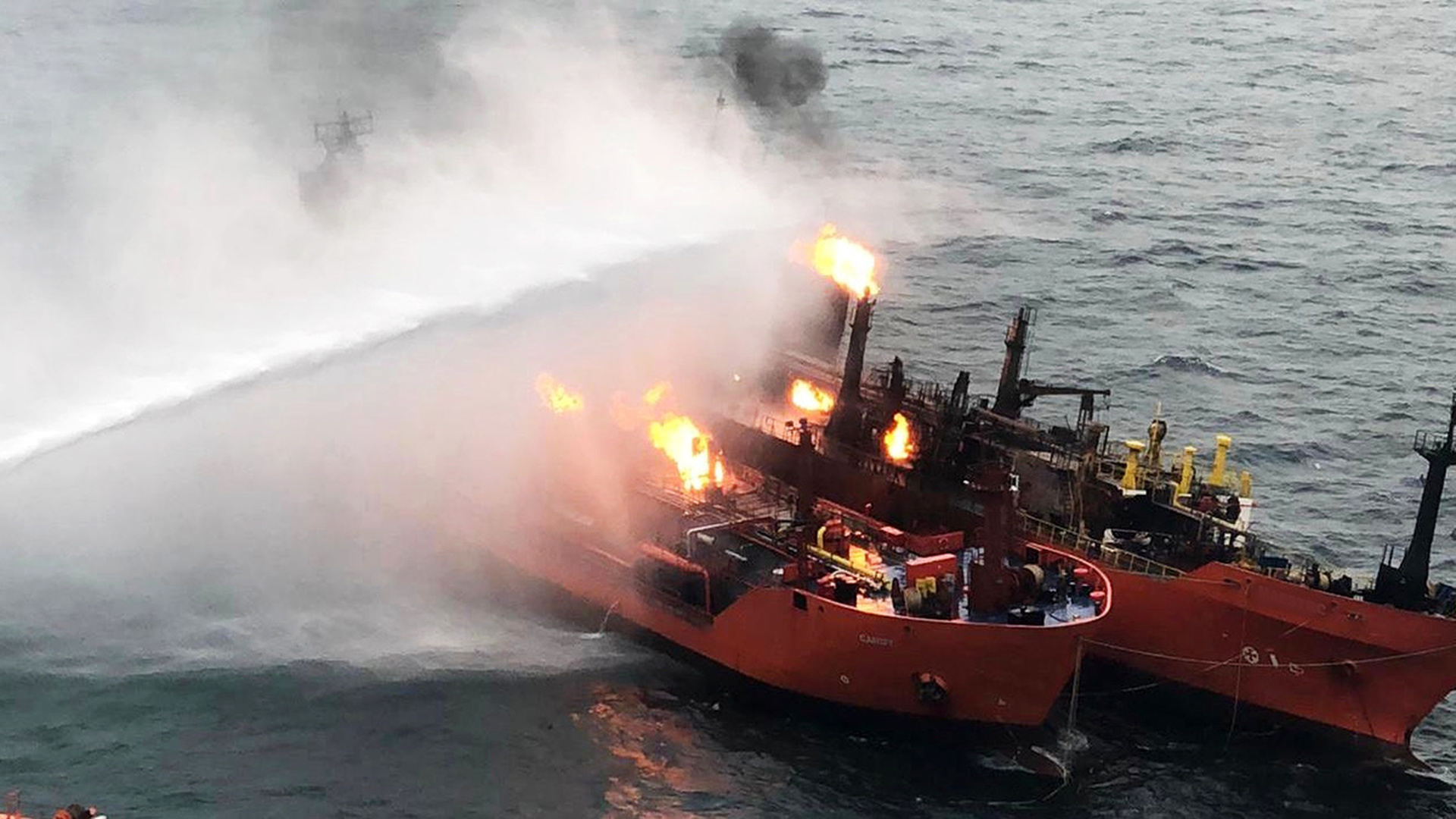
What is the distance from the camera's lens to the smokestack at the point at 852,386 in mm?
72375

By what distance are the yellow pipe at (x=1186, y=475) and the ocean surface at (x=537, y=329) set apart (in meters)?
8.82

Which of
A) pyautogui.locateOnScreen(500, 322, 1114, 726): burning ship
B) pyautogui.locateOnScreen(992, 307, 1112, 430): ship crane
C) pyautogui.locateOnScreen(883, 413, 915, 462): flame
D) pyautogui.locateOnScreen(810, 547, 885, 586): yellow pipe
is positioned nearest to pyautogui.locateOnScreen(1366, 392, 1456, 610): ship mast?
pyautogui.locateOnScreen(500, 322, 1114, 726): burning ship

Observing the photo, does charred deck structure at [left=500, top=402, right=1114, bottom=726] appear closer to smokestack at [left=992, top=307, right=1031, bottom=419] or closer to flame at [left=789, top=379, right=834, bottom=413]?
flame at [left=789, top=379, right=834, bottom=413]

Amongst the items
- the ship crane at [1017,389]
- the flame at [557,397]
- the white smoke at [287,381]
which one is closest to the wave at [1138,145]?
the white smoke at [287,381]

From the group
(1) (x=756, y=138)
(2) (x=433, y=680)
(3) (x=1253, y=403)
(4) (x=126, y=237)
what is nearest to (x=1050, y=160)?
(1) (x=756, y=138)

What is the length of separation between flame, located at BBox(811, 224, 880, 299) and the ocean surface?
6.43 m

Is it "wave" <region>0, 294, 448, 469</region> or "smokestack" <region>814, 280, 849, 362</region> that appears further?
"smokestack" <region>814, 280, 849, 362</region>

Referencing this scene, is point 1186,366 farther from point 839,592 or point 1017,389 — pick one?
point 839,592

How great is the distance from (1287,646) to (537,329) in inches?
1455

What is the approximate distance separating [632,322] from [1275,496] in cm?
3199

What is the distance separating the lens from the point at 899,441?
A: 236 ft

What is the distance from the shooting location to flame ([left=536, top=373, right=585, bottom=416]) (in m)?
74.7

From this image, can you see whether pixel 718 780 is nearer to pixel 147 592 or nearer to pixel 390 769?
pixel 390 769

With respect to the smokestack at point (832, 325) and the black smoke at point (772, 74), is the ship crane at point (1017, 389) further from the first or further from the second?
the black smoke at point (772, 74)
